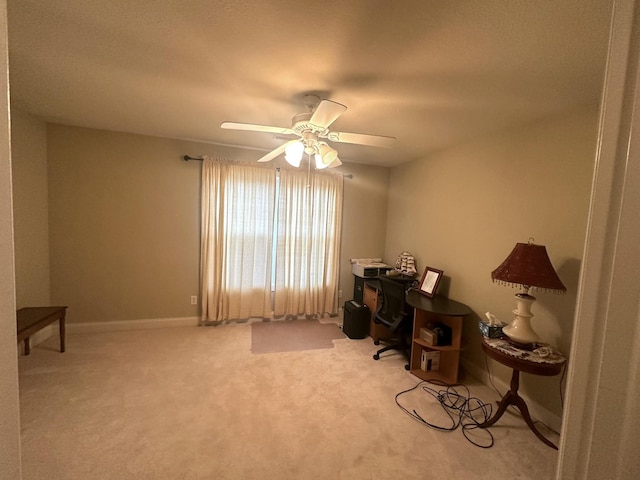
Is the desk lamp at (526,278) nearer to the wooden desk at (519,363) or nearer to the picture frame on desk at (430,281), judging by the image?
the wooden desk at (519,363)

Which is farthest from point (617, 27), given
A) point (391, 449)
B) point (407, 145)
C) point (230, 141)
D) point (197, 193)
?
point (197, 193)

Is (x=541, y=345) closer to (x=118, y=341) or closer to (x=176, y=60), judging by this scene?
(x=176, y=60)

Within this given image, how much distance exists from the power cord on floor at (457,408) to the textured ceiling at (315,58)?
7.93 feet

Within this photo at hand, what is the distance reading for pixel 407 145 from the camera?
10.1 feet

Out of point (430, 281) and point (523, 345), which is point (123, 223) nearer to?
point (430, 281)

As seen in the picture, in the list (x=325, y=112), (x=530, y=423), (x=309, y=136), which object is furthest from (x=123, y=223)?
(x=530, y=423)

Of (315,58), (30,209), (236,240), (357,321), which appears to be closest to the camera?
A: (315,58)

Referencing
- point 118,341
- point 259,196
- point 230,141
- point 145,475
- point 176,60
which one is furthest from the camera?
point 259,196

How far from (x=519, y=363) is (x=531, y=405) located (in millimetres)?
746

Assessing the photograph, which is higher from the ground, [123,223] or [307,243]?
[123,223]

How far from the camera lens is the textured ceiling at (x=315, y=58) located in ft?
3.97

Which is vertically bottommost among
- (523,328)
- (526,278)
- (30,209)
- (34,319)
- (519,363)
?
(34,319)

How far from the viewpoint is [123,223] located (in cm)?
322

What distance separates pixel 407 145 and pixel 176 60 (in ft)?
7.88
